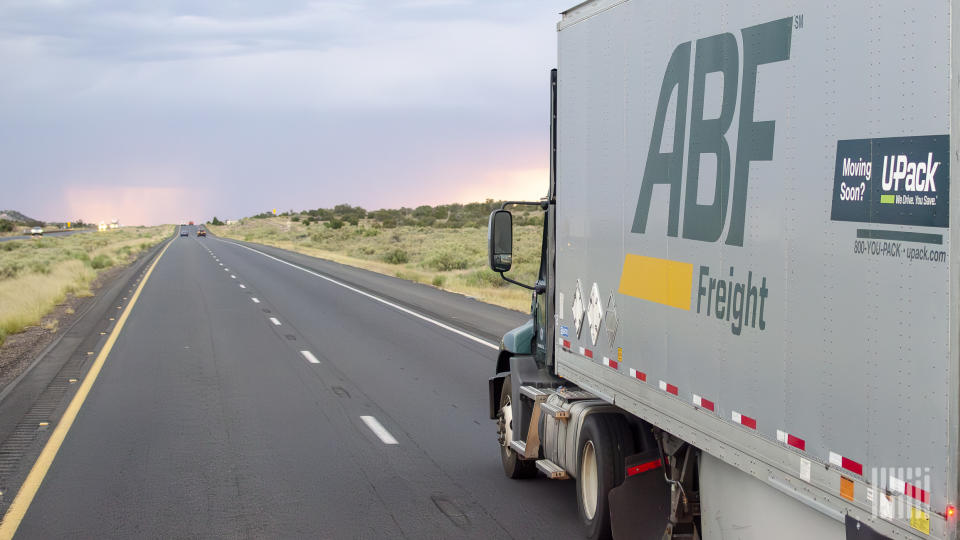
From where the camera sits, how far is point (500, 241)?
774 centimetres

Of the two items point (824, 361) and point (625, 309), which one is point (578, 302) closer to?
point (625, 309)

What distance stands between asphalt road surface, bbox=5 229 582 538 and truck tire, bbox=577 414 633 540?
0.38 m

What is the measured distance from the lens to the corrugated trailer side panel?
330 centimetres

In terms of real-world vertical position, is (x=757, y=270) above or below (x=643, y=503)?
above

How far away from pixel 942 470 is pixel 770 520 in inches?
53.4

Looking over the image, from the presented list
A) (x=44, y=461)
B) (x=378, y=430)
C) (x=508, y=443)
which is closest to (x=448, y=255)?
(x=378, y=430)

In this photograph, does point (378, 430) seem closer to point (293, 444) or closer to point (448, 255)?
point (293, 444)

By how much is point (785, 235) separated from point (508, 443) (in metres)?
4.71

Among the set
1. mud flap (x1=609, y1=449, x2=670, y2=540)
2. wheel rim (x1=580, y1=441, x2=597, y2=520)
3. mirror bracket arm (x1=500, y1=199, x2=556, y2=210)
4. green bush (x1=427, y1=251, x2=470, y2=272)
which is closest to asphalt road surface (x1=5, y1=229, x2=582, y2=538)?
wheel rim (x1=580, y1=441, x2=597, y2=520)

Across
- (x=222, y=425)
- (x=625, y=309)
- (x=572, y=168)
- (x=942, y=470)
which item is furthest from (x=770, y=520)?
(x=222, y=425)

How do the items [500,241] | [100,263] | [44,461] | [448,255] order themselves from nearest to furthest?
[500,241]
[44,461]
[448,255]
[100,263]

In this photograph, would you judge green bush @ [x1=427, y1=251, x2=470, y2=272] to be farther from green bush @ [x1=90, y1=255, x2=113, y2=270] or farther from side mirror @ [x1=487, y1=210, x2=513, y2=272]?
side mirror @ [x1=487, y1=210, x2=513, y2=272]

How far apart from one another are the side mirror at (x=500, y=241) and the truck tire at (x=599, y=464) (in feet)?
5.16

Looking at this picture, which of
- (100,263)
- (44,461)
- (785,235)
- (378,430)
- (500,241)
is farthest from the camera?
(100,263)
